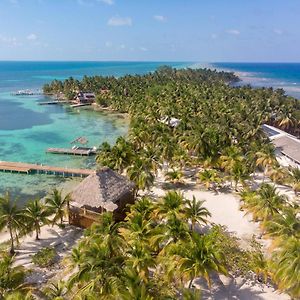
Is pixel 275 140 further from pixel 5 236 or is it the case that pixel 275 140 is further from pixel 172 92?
pixel 5 236

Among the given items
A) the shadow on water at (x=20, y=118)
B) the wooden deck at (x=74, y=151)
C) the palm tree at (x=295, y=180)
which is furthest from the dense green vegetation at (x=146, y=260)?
the shadow on water at (x=20, y=118)

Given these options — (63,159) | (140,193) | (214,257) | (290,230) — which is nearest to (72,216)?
(140,193)

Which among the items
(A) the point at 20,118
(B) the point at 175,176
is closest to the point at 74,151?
(B) the point at 175,176

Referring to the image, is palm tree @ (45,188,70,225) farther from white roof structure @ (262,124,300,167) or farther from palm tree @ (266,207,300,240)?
white roof structure @ (262,124,300,167)

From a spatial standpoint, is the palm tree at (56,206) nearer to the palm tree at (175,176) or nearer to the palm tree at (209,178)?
the palm tree at (175,176)

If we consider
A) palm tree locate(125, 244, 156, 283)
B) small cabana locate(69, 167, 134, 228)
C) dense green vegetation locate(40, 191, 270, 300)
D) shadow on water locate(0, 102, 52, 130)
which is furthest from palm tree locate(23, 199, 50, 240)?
shadow on water locate(0, 102, 52, 130)

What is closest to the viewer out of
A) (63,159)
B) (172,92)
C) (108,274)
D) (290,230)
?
(108,274)
